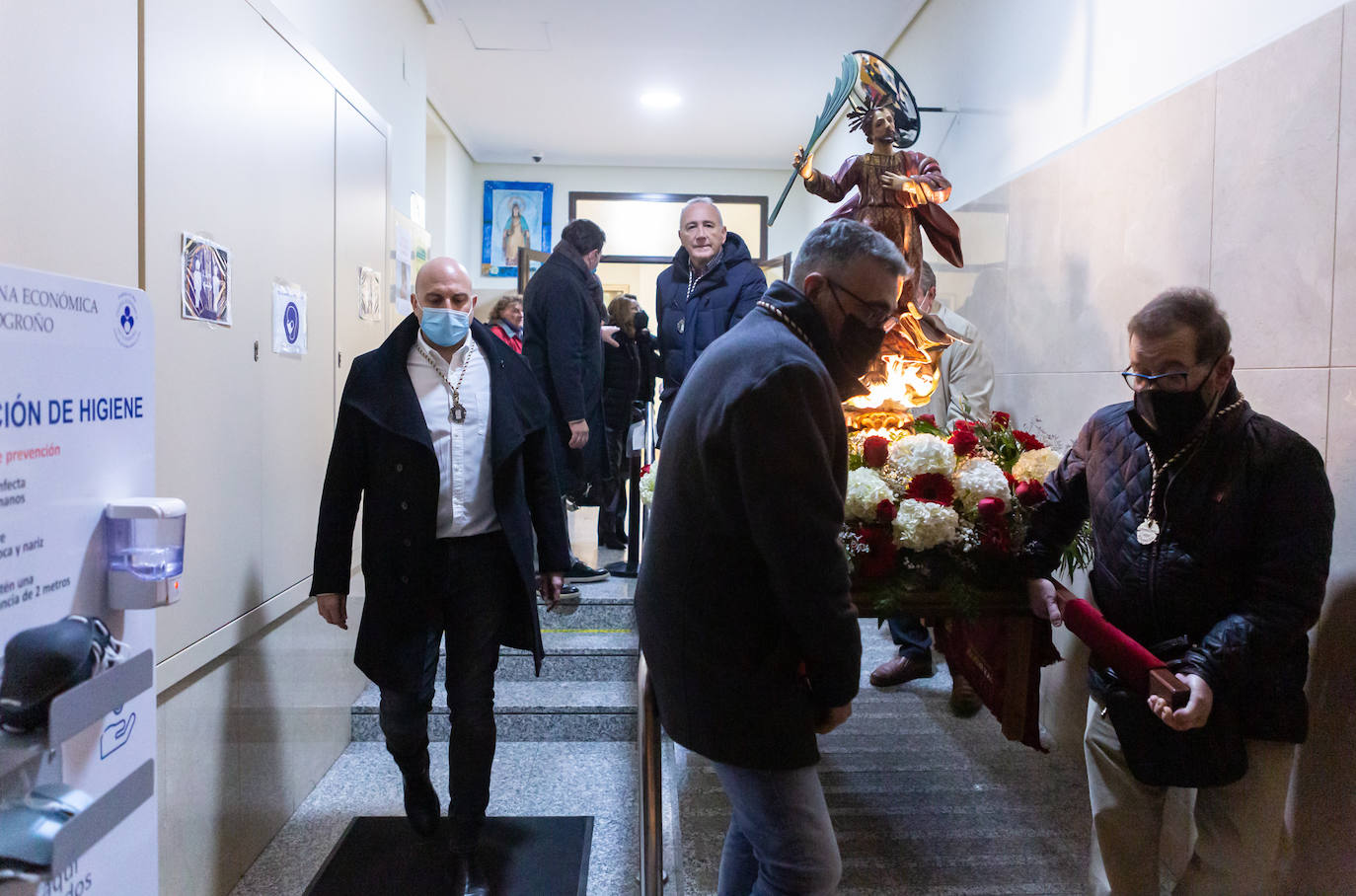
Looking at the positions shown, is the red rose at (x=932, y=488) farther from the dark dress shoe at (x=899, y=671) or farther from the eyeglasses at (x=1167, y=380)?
the dark dress shoe at (x=899, y=671)

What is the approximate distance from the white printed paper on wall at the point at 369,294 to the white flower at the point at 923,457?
2.22 metres

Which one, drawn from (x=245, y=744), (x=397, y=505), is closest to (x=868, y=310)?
(x=397, y=505)

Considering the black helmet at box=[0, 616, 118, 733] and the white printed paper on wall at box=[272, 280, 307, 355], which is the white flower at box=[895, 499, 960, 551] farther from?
the white printed paper on wall at box=[272, 280, 307, 355]

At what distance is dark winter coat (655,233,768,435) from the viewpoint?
11.5 feet

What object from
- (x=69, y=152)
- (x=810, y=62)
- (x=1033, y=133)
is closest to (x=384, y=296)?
(x=69, y=152)

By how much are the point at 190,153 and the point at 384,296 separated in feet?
5.77

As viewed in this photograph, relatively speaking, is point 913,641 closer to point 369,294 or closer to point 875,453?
point 875,453

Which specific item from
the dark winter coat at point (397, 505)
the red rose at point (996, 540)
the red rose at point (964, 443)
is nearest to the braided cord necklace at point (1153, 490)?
the red rose at point (996, 540)

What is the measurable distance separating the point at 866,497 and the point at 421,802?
1.53 m

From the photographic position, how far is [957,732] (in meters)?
3.38

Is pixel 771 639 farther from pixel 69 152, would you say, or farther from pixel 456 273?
pixel 69 152

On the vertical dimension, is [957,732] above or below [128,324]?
below

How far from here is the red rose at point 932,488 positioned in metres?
2.21

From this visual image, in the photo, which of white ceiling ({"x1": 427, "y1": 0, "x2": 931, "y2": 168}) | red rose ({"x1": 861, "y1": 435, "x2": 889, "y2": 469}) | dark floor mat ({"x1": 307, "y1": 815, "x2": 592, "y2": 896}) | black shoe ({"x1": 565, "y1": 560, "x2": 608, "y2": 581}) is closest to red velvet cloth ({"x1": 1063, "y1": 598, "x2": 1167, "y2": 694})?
red rose ({"x1": 861, "y1": 435, "x2": 889, "y2": 469})
